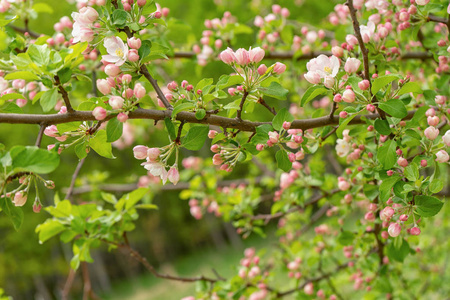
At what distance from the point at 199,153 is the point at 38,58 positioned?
1639cm

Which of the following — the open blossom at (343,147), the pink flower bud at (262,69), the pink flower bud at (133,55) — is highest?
the pink flower bud at (133,55)

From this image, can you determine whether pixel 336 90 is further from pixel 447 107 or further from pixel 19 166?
pixel 19 166

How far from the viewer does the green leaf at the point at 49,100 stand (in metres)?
1.21

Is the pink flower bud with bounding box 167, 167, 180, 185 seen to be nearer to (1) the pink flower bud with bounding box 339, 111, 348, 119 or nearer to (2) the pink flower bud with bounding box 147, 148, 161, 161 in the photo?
(2) the pink flower bud with bounding box 147, 148, 161, 161

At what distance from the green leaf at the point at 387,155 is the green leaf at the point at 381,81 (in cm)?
19

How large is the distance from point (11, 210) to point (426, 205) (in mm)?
1254

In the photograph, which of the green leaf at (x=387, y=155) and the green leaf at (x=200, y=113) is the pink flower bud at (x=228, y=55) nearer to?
the green leaf at (x=200, y=113)

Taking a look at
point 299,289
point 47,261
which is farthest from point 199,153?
point 299,289

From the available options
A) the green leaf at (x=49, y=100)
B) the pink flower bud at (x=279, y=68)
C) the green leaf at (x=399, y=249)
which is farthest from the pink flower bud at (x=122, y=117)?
the green leaf at (x=399, y=249)

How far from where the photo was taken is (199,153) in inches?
693

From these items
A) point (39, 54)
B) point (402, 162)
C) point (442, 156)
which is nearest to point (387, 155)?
point (402, 162)

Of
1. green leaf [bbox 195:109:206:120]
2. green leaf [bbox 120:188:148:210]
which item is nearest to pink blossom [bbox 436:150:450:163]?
green leaf [bbox 195:109:206:120]

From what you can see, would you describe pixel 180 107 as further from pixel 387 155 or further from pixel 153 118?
pixel 387 155

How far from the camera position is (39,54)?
1.22 m
